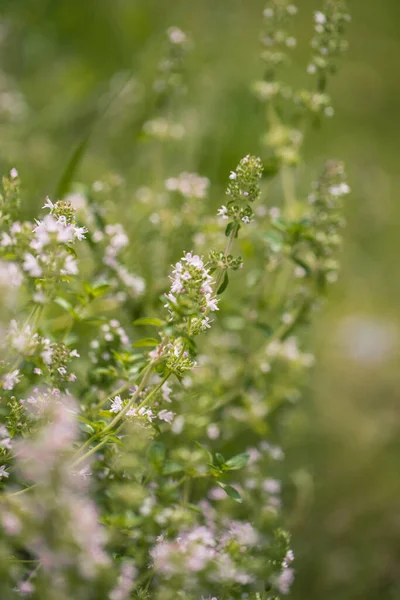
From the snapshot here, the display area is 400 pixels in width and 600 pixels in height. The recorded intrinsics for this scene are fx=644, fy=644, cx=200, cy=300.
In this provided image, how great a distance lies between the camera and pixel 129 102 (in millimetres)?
2367

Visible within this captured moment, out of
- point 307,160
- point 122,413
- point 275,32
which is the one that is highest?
point 307,160

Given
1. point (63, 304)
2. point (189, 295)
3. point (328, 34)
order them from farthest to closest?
point (328, 34)
point (63, 304)
point (189, 295)

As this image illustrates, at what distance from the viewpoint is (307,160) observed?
3.10m

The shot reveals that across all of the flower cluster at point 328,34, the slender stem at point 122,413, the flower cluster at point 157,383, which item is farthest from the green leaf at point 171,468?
the flower cluster at point 328,34

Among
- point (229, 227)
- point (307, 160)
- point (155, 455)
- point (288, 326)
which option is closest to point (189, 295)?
point (229, 227)

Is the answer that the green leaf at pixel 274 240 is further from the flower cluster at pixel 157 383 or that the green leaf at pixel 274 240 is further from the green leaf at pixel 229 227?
the green leaf at pixel 229 227

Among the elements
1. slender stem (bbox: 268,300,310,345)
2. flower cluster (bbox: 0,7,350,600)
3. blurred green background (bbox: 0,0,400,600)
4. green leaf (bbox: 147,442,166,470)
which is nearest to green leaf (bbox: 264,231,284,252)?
flower cluster (bbox: 0,7,350,600)

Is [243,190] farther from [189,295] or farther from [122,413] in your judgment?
[122,413]

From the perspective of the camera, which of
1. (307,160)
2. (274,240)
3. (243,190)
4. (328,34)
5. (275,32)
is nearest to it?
(243,190)

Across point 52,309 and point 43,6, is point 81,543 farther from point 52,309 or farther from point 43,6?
point 43,6

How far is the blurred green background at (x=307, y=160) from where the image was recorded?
→ 1788mm

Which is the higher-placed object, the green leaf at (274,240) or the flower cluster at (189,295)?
the green leaf at (274,240)

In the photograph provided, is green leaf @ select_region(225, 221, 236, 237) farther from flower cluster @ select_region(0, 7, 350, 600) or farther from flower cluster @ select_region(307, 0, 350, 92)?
flower cluster @ select_region(307, 0, 350, 92)

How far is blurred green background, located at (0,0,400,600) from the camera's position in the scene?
5.87 feet
